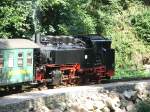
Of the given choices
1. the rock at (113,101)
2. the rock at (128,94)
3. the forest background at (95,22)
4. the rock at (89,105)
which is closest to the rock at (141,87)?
the rock at (128,94)

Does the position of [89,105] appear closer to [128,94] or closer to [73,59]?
[128,94]

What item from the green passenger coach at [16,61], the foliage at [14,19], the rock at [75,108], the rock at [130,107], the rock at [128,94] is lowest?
the rock at [130,107]

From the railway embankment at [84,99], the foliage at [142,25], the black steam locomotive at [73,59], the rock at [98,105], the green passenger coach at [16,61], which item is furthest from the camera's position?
the foliage at [142,25]

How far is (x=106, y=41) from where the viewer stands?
87.0 feet

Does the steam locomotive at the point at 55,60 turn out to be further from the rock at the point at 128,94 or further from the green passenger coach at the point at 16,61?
the rock at the point at 128,94

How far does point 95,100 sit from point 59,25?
828 cm

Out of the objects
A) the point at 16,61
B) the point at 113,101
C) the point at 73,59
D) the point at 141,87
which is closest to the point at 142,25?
the point at 141,87

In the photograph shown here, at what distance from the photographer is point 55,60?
23.1 meters

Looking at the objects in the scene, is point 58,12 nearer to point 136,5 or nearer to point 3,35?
point 3,35

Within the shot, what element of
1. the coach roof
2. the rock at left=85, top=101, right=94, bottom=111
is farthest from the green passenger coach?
the rock at left=85, top=101, right=94, bottom=111

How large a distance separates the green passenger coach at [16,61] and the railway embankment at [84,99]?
0.84m

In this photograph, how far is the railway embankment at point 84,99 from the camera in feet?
59.5

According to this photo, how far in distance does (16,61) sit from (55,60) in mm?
2903

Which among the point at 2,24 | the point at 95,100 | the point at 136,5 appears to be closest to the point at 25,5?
the point at 2,24
